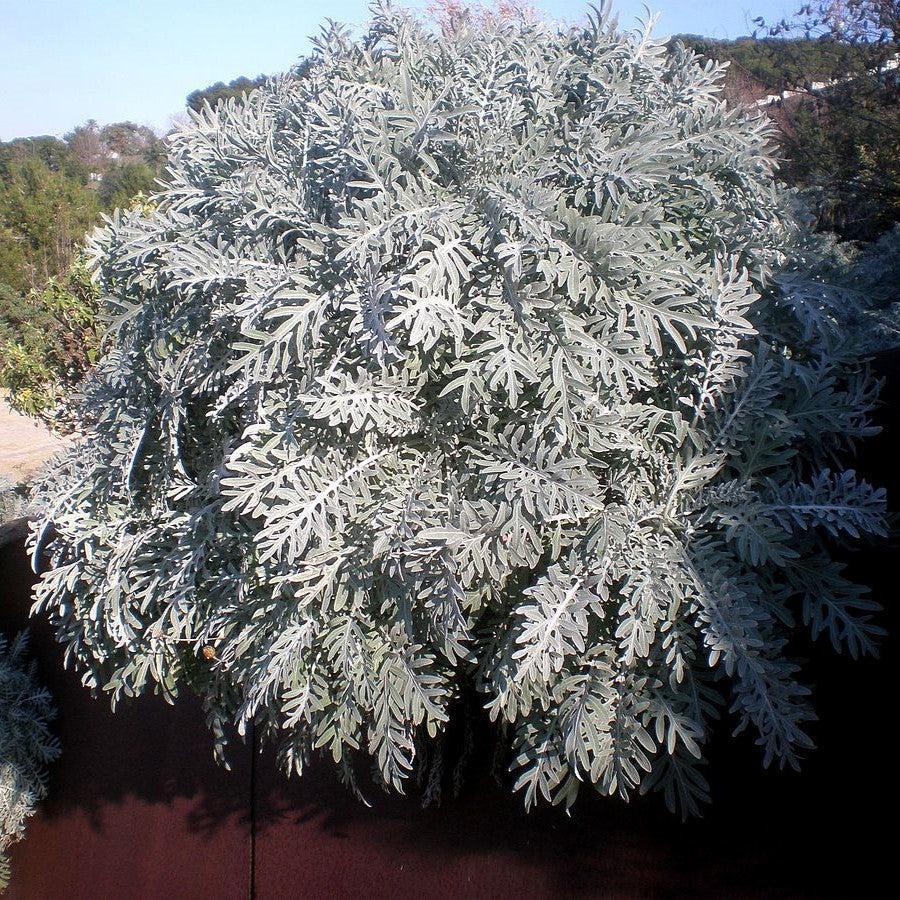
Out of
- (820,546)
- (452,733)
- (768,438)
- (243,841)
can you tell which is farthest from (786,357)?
(243,841)

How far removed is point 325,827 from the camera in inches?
117

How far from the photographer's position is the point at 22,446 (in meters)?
11.2

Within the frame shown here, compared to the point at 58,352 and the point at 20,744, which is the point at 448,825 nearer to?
the point at 20,744

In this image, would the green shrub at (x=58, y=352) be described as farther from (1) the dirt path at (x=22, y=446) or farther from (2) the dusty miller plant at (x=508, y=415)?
(2) the dusty miller plant at (x=508, y=415)

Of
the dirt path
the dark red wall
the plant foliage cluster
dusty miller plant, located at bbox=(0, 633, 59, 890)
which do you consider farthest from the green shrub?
the plant foliage cluster

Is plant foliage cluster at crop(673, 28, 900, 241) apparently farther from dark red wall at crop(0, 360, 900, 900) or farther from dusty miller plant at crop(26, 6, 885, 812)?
dark red wall at crop(0, 360, 900, 900)

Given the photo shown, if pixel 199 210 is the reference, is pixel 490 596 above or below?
below

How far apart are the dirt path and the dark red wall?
5791 mm

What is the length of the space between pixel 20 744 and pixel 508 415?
3.02 m

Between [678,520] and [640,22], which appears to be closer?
[678,520]

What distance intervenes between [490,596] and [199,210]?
1.52 meters

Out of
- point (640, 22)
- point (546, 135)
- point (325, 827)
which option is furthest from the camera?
point (325, 827)

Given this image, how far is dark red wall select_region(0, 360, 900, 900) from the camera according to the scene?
2.21 meters

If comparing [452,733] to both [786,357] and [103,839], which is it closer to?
[786,357]
